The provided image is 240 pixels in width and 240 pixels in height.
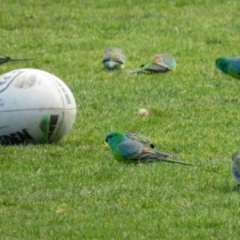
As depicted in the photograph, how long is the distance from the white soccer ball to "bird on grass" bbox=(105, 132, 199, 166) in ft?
2.58

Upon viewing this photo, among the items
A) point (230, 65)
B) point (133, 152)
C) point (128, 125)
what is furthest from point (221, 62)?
point (133, 152)

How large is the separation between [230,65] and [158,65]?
4.89ft

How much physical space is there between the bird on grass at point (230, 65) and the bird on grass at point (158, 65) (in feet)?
3.91

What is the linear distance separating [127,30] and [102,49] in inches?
57.2

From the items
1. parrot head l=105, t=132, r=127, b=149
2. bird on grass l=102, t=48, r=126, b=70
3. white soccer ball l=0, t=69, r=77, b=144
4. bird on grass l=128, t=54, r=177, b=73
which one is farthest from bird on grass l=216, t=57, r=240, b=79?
parrot head l=105, t=132, r=127, b=149

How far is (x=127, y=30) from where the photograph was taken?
A: 17375 mm

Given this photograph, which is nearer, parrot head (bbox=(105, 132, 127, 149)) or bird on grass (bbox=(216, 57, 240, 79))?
parrot head (bbox=(105, 132, 127, 149))

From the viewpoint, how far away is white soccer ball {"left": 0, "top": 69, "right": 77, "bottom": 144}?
9602 millimetres

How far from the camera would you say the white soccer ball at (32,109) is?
9.60 m

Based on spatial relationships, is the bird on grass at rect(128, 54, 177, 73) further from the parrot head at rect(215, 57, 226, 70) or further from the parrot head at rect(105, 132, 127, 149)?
the parrot head at rect(105, 132, 127, 149)

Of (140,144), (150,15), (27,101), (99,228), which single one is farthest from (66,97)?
(150,15)

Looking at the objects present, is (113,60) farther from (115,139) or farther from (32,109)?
(115,139)

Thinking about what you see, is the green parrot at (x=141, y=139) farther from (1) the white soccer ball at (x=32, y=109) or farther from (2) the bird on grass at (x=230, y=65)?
(2) the bird on grass at (x=230, y=65)

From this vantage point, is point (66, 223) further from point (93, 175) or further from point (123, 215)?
point (93, 175)
